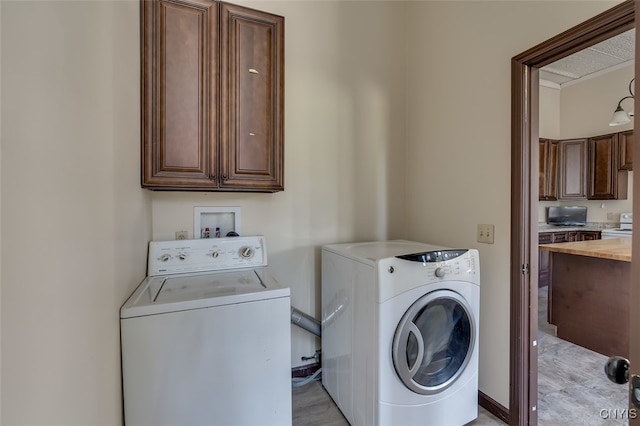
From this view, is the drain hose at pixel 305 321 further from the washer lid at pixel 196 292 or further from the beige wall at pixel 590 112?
the beige wall at pixel 590 112

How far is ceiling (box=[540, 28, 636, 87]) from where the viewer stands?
9.99 ft

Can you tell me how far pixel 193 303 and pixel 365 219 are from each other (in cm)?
147

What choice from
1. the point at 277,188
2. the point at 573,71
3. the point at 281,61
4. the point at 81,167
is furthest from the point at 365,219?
the point at 573,71

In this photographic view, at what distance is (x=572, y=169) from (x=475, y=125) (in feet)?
11.8

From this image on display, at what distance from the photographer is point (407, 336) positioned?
1.38 metres

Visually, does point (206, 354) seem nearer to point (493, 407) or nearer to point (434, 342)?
point (434, 342)

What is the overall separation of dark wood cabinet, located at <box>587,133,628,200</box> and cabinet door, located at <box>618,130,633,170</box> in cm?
4

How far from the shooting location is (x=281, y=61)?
169 cm

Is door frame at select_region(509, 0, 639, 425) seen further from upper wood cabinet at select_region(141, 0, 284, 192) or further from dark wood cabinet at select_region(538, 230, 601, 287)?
dark wood cabinet at select_region(538, 230, 601, 287)

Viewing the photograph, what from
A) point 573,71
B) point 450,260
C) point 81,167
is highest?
point 573,71

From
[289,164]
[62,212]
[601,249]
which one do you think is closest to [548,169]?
[601,249]

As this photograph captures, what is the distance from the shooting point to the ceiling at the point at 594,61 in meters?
3.04

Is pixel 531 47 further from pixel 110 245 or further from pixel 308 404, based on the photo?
pixel 308 404

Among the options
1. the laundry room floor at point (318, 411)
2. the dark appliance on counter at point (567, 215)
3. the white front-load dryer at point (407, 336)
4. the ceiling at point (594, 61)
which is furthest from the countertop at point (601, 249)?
the dark appliance on counter at point (567, 215)
